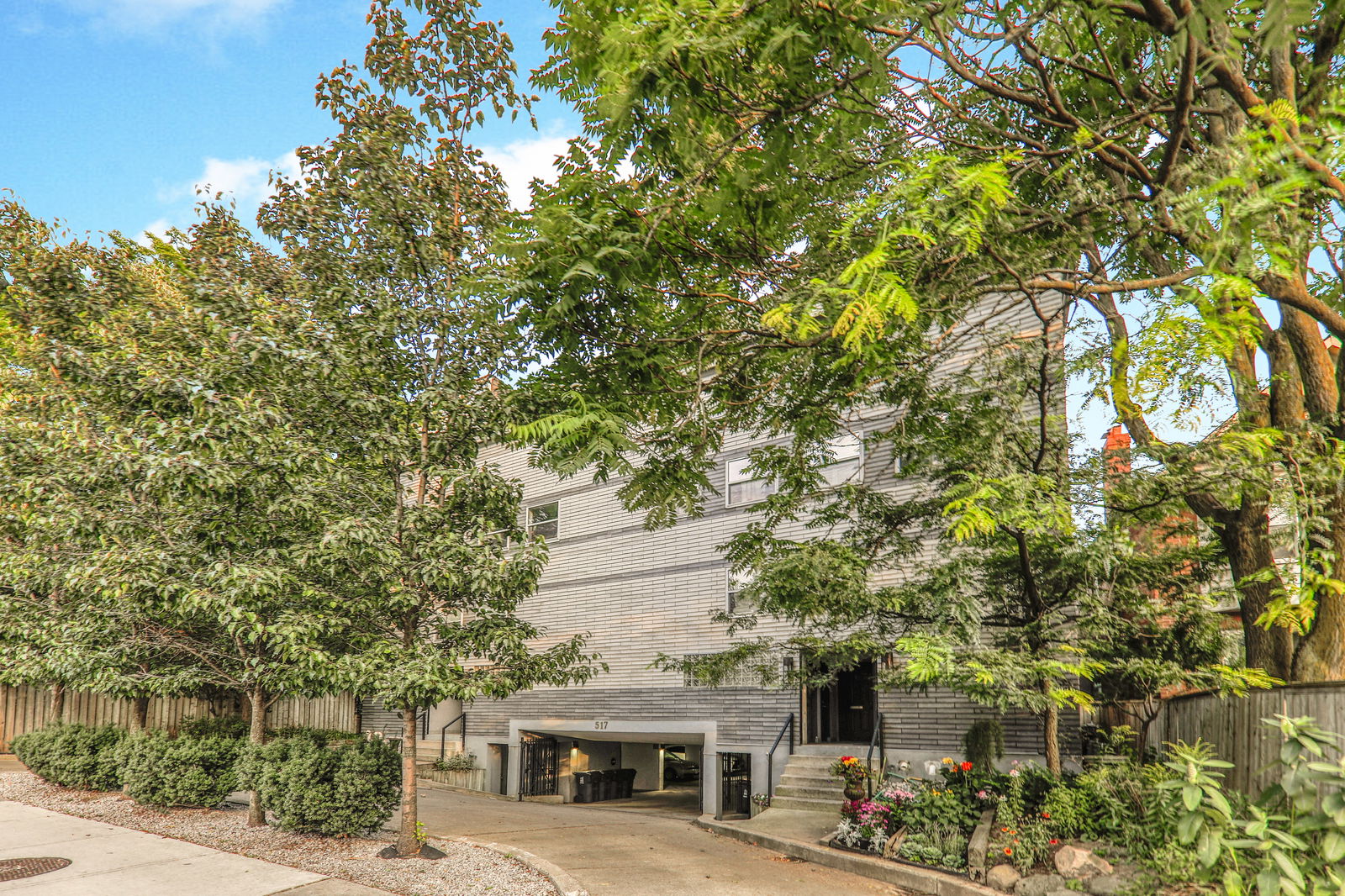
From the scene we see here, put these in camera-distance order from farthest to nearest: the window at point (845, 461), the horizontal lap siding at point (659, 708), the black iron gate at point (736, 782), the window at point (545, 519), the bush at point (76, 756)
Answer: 1. the window at point (545, 519)
2. the black iron gate at point (736, 782)
3. the horizontal lap siding at point (659, 708)
4. the window at point (845, 461)
5. the bush at point (76, 756)

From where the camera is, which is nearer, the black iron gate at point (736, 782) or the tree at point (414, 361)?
the tree at point (414, 361)

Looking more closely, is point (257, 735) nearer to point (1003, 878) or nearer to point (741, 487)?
point (741, 487)

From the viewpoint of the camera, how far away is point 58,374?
35.4ft

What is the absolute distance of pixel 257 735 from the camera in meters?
11.5

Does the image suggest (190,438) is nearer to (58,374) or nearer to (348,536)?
(348,536)

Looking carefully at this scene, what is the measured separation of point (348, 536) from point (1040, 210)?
22.7ft

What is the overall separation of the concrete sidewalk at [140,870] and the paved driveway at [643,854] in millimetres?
2899

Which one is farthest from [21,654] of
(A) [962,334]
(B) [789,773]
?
(A) [962,334]

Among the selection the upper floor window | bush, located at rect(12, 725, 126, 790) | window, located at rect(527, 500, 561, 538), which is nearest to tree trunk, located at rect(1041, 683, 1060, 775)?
the upper floor window

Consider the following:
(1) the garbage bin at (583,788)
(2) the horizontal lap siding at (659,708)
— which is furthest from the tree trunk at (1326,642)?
(1) the garbage bin at (583,788)

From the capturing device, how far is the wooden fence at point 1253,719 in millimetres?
6195

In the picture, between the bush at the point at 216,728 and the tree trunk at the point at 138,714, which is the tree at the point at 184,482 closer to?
the tree trunk at the point at 138,714

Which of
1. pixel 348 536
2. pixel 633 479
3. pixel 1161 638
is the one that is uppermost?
pixel 633 479

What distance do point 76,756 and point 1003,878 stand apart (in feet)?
48.2
